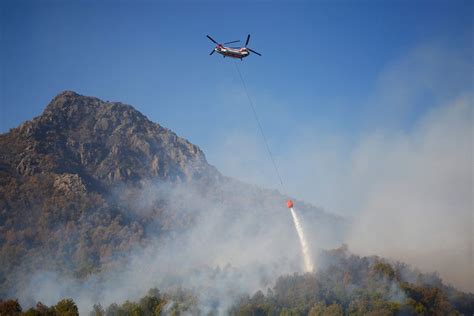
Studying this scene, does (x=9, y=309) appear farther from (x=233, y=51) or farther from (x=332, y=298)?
(x=332, y=298)

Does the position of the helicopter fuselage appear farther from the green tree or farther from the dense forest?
the green tree

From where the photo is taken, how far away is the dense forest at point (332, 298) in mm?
97812

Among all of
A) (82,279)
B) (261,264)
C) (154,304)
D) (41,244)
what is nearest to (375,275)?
(261,264)

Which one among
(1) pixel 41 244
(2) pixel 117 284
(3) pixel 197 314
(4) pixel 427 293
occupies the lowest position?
(4) pixel 427 293

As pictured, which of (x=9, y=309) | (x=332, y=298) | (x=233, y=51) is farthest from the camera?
(x=332, y=298)

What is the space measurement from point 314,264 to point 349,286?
22785 mm

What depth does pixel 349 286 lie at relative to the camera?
12412 centimetres

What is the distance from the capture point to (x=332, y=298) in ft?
378

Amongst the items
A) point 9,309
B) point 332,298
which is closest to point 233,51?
point 9,309

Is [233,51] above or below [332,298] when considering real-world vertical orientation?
above

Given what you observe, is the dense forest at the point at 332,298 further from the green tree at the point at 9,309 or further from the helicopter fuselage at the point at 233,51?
the helicopter fuselage at the point at 233,51

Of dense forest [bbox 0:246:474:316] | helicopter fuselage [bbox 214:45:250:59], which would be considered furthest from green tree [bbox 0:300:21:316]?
helicopter fuselage [bbox 214:45:250:59]

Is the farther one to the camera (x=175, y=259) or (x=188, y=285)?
(x=175, y=259)

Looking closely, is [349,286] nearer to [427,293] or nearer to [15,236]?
[427,293]
